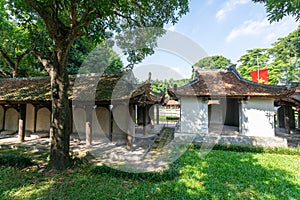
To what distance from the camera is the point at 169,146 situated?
8039 mm

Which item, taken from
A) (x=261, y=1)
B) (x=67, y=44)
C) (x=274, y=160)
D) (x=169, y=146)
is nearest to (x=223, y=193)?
(x=274, y=160)

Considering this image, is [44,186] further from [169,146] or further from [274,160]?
[274,160]

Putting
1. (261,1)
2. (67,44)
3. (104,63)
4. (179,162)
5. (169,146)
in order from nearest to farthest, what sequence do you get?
(67,44) → (179,162) → (261,1) → (169,146) → (104,63)

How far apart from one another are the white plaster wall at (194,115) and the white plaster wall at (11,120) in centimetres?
1092

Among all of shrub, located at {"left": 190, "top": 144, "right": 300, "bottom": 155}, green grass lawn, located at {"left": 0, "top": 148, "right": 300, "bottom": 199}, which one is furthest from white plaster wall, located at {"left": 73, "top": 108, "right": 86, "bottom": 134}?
shrub, located at {"left": 190, "top": 144, "right": 300, "bottom": 155}

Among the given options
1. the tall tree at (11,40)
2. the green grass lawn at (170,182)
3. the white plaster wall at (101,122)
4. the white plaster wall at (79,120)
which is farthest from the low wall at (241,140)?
the tall tree at (11,40)

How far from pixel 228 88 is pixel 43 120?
1155 cm

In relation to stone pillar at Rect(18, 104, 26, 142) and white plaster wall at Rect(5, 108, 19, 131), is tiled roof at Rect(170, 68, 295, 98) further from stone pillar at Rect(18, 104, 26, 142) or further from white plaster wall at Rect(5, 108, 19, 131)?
white plaster wall at Rect(5, 108, 19, 131)

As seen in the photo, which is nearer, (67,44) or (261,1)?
(67,44)

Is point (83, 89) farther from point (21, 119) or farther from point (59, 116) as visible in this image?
point (59, 116)

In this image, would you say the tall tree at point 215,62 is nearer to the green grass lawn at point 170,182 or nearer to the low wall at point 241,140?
the low wall at point 241,140

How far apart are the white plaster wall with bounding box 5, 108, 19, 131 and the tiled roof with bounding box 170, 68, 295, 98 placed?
35.0 feet

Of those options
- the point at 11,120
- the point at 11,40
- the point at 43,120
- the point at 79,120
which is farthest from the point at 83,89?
the point at 11,40

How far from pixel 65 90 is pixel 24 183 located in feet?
8.92
